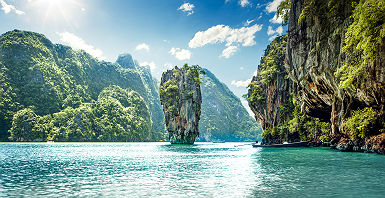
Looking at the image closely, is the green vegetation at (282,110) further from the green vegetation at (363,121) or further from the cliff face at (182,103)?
the cliff face at (182,103)

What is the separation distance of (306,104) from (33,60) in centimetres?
14425

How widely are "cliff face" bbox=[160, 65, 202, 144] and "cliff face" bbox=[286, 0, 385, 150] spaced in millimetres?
45653

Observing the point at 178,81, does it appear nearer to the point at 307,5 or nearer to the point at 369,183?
the point at 307,5

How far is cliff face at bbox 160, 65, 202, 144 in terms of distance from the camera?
7794 cm

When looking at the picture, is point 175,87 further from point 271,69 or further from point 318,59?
point 318,59

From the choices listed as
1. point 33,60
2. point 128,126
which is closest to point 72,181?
point 128,126

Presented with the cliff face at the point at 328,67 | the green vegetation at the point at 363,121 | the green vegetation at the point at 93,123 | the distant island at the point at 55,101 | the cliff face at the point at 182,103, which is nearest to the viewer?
the cliff face at the point at 328,67

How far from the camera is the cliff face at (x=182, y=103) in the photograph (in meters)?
77.9

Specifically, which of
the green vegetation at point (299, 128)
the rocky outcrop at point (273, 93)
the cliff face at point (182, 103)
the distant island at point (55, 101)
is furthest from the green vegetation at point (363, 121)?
the distant island at point (55, 101)

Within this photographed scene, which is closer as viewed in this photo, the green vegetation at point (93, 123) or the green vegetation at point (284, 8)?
the green vegetation at point (284, 8)

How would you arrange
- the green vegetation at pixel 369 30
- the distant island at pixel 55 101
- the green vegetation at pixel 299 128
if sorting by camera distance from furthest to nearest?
the distant island at pixel 55 101, the green vegetation at pixel 299 128, the green vegetation at pixel 369 30

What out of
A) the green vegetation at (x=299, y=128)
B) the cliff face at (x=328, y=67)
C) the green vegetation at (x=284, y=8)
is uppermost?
the green vegetation at (x=284, y=8)

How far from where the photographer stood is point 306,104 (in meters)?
34.8

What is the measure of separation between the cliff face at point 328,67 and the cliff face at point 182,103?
45.7 meters
